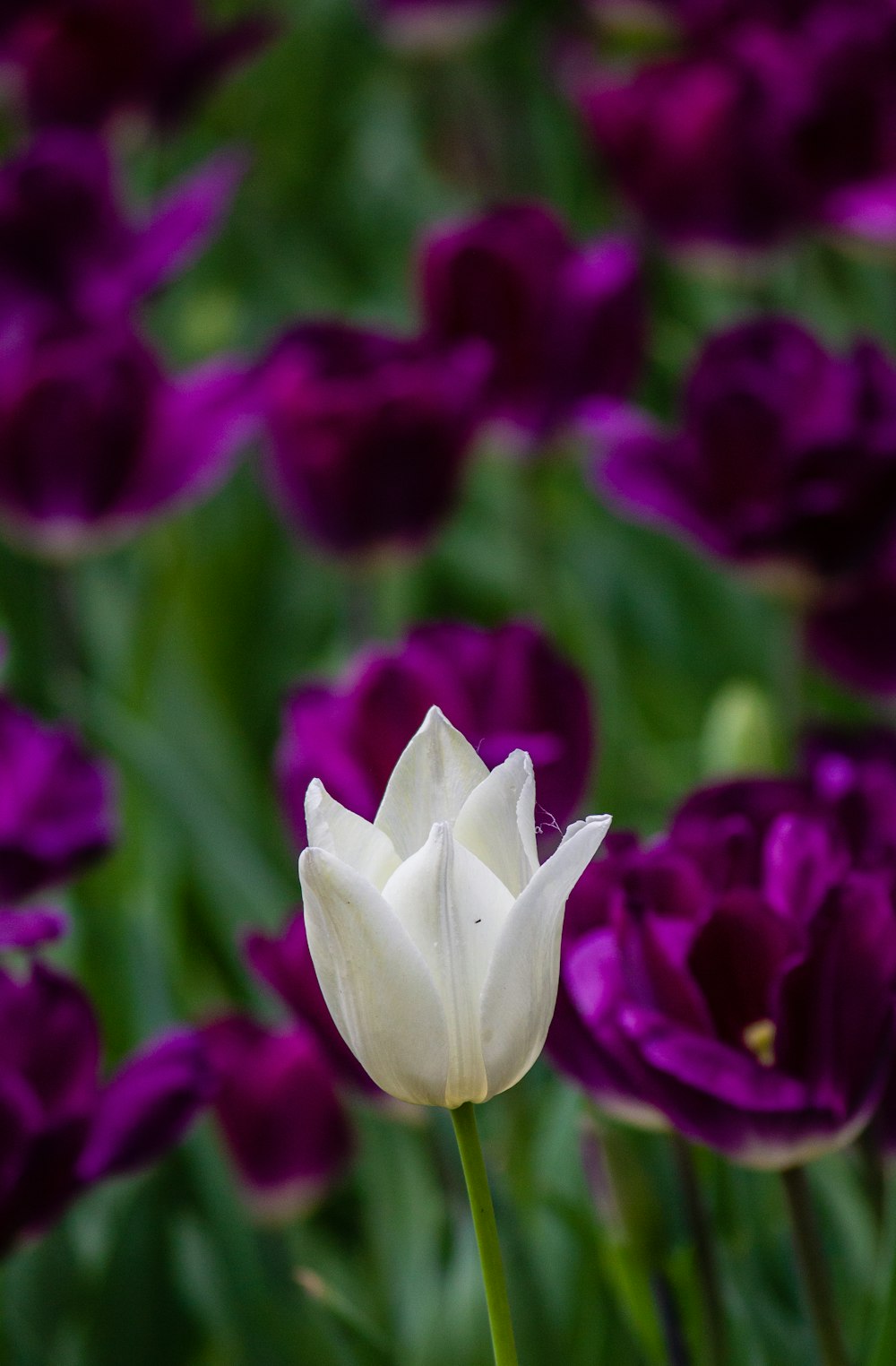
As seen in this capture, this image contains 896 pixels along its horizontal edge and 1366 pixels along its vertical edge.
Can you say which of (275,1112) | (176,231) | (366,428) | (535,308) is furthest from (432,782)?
(176,231)

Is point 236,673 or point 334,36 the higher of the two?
point 334,36

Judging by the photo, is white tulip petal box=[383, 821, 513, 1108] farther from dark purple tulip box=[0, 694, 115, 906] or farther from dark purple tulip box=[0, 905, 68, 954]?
dark purple tulip box=[0, 694, 115, 906]

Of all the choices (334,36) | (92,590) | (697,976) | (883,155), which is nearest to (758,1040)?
(697,976)

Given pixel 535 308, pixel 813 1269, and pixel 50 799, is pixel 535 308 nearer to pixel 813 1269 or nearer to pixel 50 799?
pixel 50 799

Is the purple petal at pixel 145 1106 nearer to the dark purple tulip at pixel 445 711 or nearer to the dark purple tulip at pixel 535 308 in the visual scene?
the dark purple tulip at pixel 445 711

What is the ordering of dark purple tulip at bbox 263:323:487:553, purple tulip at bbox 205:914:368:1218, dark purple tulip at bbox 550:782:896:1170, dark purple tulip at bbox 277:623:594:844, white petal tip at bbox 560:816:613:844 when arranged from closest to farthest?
1. white petal tip at bbox 560:816:613:844
2. dark purple tulip at bbox 550:782:896:1170
3. dark purple tulip at bbox 277:623:594:844
4. purple tulip at bbox 205:914:368:1218
5. dark purple tulip at bbox 263:323:487:553

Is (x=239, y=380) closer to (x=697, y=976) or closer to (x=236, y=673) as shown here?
(x=236, y=673)

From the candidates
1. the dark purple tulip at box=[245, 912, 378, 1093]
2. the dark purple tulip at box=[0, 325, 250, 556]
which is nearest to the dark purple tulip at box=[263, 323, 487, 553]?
the dark purple tulip at box=[0, 325, 250, 556]
